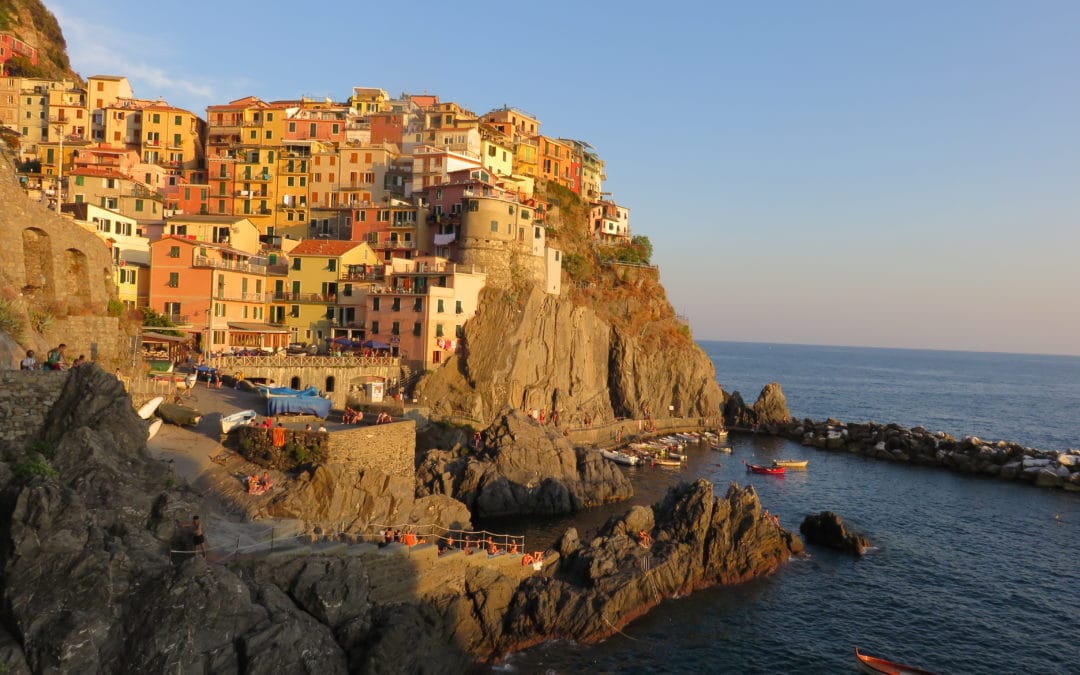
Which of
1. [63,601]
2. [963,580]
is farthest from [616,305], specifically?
[63,601]

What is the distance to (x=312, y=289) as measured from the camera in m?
64.4

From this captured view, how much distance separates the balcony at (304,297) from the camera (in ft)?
209

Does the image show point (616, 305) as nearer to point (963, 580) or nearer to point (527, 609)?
point (963, 580)

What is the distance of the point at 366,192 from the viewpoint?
77500 millimetres

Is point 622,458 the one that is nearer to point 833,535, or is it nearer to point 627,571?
point 833,535

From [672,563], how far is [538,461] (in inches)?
634

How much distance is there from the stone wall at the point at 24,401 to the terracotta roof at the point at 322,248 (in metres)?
43.0

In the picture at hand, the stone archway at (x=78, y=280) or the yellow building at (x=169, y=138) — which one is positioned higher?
the yellow building at (x=169, y=138)

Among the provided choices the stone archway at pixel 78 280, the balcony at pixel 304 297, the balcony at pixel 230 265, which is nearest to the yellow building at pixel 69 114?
the balcony at pixel 230 265

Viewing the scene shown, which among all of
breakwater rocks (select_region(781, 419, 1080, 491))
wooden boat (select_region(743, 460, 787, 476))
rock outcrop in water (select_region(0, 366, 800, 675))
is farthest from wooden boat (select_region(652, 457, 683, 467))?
rock outcrop in water (select_region(0, 366, 800, 675))

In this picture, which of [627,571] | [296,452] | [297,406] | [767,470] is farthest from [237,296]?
[767,470]

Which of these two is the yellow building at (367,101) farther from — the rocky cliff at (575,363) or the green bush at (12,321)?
the green bush at (12,321)

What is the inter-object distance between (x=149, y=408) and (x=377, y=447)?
10193mm

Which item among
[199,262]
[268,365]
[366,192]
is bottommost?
[268,365]
